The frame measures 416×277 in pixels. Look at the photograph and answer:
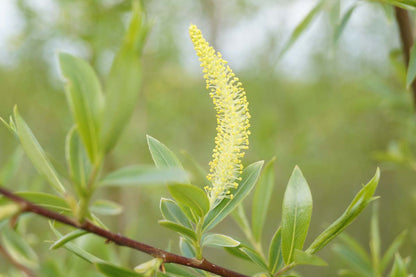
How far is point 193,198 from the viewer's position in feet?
1.22

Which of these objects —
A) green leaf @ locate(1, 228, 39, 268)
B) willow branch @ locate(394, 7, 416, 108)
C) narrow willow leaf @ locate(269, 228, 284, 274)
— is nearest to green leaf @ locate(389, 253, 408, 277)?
narrow willow leaf @ locate(269, 228, 284, 274)

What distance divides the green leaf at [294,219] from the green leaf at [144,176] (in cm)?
20

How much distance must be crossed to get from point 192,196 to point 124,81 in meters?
0.14

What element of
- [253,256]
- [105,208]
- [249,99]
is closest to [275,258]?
[253,256]

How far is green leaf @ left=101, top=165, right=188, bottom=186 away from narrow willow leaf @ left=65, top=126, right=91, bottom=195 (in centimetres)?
4

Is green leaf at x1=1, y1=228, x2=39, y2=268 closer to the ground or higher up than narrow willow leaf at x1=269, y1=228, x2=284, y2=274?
closer to the ground

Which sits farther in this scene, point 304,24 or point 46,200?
point 304,24

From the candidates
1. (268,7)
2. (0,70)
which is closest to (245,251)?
(0,70)

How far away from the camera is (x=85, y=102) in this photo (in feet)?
0.98

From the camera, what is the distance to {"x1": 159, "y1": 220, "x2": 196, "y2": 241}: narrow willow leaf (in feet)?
1.23

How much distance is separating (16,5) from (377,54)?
1.83 meters

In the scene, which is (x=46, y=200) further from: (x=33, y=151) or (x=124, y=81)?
(x=124, y=81)

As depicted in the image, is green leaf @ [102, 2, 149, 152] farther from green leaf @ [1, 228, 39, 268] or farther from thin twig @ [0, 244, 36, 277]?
green leaf @ [1, 228, 39, 268]

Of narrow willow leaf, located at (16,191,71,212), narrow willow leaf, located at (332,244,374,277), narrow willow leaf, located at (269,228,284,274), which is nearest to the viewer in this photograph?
narrow willow leaf, located at (16,191,71,212)
